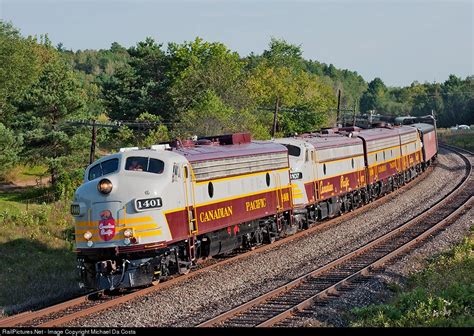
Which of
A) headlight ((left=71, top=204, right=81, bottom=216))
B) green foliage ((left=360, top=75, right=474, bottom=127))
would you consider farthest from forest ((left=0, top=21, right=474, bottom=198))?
green foliage ((left=360, top=75, right=474, bottom=127))

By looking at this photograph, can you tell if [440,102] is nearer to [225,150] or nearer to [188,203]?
[225,150]

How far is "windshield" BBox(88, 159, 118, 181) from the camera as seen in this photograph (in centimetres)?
1942

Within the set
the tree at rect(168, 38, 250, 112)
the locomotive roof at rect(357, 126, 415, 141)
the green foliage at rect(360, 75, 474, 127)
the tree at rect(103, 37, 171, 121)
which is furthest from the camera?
the green foliage at rect(360, 75, 474, 127)

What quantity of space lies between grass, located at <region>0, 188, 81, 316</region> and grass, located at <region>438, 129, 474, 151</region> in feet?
218

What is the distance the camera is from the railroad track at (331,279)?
1600 cm

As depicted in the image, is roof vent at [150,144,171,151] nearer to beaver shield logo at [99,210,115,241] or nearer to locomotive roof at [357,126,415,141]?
beaver shield logo at [99,210,115,241]

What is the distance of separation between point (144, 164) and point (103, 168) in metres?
1.08

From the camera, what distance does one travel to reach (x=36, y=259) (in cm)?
2594

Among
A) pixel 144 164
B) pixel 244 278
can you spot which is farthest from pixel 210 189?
pixel 144 164

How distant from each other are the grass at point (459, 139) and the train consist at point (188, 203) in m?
63.3

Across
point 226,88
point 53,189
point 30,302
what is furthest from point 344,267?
point 226,88

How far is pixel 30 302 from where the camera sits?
1908cm

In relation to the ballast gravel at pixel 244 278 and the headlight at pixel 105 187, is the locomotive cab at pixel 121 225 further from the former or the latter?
the ballast gravel at pixel 244 278

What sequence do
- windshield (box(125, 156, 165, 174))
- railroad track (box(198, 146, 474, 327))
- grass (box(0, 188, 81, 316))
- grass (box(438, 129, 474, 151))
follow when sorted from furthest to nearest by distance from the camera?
1. grass (box(438, 129, 474, 151))
2. grass (box(0, 188, 81, 316))
3. windshield (box(125, 156, 165, 174))
4. railroad track (box(198, 146, 474, 327))
